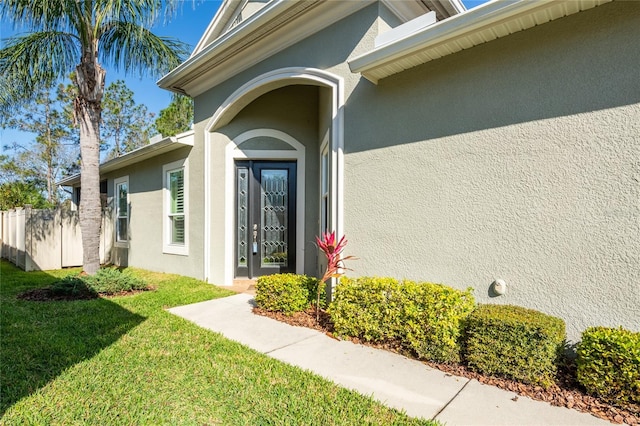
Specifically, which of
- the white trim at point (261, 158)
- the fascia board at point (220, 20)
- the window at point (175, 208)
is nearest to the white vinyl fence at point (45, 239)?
the window at point (175, 208)

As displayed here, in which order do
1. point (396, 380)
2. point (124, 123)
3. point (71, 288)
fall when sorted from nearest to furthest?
point (396, 380) → point (71, 288) → point (124, 123)

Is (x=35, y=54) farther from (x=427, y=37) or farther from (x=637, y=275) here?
(x=637, y=275)

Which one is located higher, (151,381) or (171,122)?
(171,122)

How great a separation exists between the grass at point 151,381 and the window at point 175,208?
4.02m

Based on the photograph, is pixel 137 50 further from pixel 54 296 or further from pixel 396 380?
pixel 396 380

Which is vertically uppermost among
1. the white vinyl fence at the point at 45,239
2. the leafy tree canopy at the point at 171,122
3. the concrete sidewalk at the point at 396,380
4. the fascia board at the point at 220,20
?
the leafy tree canopy at the point at 171,122

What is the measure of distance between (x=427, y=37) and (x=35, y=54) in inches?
331

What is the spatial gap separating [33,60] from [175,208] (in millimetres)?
4446

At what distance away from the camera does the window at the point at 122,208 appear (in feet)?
37.1

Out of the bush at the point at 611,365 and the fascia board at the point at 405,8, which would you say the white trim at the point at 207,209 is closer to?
the fascia board at the point at 405,8

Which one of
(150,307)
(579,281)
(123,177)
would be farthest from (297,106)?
(123,177)

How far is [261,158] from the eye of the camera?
785 centimetres

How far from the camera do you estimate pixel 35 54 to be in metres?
7.24

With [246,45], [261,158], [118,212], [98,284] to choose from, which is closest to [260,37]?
[246,45]
